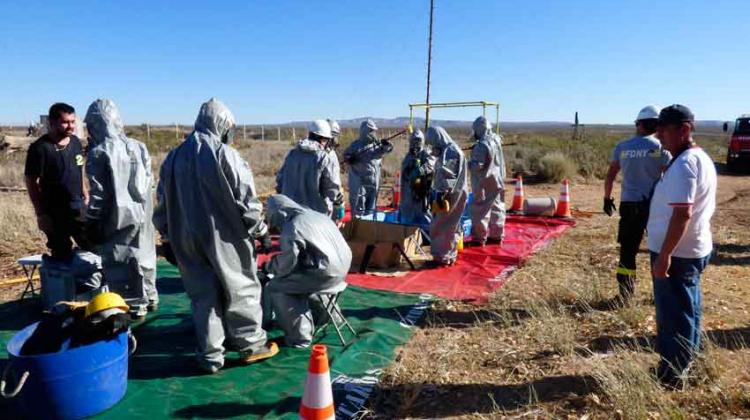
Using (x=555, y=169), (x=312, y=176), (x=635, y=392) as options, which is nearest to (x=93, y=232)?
(x=312, y=176)

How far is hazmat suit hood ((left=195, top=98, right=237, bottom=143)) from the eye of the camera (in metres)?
3.62

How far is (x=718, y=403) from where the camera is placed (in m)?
3.21

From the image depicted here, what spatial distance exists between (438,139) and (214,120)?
3.76 metres

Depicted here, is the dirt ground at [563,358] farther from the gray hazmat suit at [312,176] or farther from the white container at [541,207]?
the white container at [541,207]

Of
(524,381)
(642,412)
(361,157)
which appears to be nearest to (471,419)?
(524,381)

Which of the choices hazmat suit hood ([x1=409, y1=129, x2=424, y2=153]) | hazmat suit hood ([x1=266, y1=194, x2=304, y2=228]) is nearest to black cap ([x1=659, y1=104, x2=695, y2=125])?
hazmat suit hood ([x1=266, y1=194, x2=304, y2=228])

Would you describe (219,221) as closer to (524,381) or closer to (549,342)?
(524,381)

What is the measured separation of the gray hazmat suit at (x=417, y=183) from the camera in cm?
801

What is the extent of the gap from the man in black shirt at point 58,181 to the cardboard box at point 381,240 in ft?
10.2

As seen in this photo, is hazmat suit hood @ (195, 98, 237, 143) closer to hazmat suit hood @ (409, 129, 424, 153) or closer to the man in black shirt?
the man in black shirt

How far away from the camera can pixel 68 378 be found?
3025mm

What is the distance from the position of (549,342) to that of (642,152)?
194 cm

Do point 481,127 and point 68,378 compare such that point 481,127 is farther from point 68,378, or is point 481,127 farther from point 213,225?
point 68,378

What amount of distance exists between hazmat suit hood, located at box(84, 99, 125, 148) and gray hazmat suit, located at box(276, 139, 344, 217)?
6.41 feet
